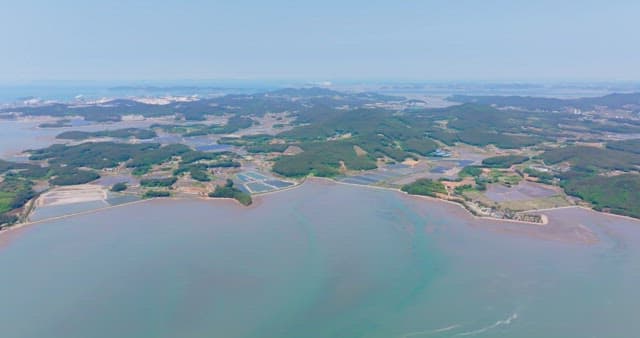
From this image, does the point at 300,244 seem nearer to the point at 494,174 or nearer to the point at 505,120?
the point at 494,174

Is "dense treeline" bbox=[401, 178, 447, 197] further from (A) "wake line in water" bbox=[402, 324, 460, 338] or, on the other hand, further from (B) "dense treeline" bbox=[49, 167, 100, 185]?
(B) "dense treeline" bbox=[49, 167, 100, 185]

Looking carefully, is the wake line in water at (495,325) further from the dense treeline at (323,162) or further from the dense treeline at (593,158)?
the dense treeline at (593,158)

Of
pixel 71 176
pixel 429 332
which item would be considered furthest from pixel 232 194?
pixel 429 332

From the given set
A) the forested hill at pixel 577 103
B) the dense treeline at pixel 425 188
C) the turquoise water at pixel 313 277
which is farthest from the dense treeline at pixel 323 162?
the forested hill at pixel 577 103

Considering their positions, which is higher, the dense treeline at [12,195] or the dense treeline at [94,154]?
the dense treeline at [12,195]

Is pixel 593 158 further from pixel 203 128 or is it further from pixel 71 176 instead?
pixel 203 128

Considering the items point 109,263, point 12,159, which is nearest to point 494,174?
point 109,263

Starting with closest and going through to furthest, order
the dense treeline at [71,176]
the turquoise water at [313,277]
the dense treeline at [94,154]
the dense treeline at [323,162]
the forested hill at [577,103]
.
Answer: the turquoise water at [313,277] < the dense treeline at [71,176] < the dense treeline at [323,162] < the dense treeline at [94,154] < the forested hill at [577,103]

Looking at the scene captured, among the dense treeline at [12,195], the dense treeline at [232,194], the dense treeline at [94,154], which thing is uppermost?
the dense treeline at [232,194]

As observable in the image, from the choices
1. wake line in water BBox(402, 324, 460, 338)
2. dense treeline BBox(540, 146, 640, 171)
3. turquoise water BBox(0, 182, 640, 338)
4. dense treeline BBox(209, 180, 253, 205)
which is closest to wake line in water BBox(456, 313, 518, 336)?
turquoise water BBox(0, 182, 640, 338)
